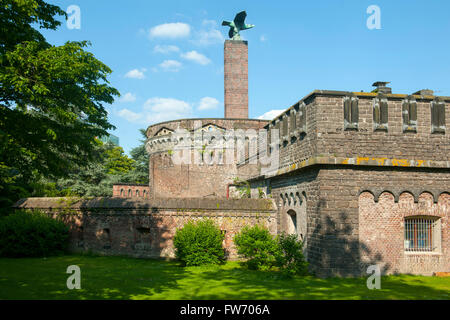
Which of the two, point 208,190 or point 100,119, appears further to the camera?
point 208,190

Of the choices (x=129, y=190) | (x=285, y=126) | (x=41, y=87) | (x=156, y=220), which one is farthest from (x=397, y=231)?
(x=129, y=190)

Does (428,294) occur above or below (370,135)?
below

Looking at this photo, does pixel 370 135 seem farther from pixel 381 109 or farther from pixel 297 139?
pixel 297 139

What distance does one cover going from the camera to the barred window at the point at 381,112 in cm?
1251

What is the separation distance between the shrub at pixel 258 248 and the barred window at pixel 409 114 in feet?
20.4

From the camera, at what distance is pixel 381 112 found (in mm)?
12586

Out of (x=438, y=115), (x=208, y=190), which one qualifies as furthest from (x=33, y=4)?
(x=208, y=190)

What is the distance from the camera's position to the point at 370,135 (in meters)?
12.5

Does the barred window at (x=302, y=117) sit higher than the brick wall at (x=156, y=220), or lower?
higher

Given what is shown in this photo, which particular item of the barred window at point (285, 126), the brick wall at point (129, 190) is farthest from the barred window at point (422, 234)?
the brick wall at point (129, 190)

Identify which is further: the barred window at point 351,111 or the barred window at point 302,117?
the barred window at point 302,117

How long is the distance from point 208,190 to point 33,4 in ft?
67.3

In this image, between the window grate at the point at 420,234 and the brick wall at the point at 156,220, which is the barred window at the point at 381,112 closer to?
the window grate at the point at 420,234
